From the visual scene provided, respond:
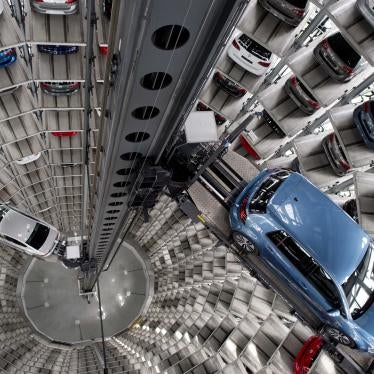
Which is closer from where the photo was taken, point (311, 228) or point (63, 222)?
point (311, 228)

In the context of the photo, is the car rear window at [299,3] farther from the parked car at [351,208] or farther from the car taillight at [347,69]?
the parked car at [351,208]

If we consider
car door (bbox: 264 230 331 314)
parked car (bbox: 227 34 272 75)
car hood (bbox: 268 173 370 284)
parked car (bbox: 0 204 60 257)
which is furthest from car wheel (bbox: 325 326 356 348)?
parked car (bbox: 0 204 60 257)

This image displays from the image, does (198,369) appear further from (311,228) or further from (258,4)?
(258,4)

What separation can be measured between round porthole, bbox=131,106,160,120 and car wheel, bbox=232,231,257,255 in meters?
4.44

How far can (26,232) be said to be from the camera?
13750 millimetres

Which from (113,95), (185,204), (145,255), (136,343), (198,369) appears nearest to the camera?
(113,95)

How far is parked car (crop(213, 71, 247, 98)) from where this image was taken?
10.8m

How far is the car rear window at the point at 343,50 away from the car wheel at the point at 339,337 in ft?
18.3

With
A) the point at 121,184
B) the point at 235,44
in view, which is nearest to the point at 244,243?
the point at 121,184

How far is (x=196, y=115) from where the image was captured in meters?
5.37

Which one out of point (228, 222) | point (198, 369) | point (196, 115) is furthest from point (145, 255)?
point (196, 115)

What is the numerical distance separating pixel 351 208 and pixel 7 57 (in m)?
9.05

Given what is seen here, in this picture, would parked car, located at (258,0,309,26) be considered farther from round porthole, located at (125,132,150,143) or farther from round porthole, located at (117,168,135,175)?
round porthole, located at (125,132,150,143)

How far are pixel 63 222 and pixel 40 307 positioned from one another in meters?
4.64
